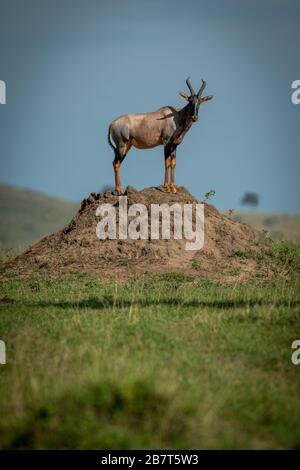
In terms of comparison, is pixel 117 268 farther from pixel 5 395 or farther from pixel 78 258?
pixel 5 395

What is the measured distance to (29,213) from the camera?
8106cm

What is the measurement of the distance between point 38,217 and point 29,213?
1.30 metres

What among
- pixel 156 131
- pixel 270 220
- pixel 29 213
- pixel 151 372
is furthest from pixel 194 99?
pixel 29 213

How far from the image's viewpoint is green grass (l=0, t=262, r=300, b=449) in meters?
9.48

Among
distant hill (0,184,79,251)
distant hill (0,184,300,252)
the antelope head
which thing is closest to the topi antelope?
the antelope head

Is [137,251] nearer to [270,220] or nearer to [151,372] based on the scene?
[151,372]

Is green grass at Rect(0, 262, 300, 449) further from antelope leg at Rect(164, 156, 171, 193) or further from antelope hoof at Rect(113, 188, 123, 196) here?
antelope leg at Rect(164, 156, 171, 193)

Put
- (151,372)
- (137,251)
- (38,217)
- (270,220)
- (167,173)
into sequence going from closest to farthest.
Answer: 1. (151,372)
2. (137,251)
3. (167,173)
4. (270,220)
5. (38,217)

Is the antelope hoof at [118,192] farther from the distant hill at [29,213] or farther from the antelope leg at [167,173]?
the distant hill at [29,213]

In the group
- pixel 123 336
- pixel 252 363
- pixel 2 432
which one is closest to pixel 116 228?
pixel 123 336

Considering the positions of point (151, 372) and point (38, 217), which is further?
point (38, 217)

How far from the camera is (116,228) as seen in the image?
1977 centimetres

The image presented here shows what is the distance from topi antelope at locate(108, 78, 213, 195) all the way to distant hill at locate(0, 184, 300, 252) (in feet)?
148

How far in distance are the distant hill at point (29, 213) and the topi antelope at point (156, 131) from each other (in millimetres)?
47719
